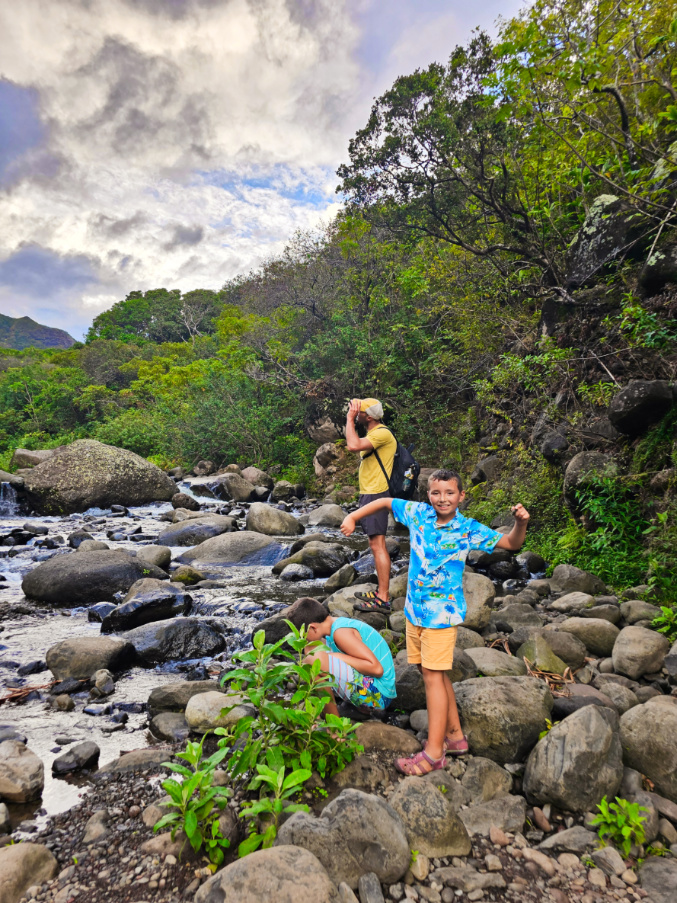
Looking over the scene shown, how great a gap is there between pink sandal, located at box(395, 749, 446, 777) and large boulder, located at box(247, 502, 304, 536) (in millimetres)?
7920

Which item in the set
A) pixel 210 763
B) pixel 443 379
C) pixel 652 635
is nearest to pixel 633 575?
pixel 652 635

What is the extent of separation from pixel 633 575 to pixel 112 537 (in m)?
9.64

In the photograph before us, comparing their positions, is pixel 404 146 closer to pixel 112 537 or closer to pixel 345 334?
pixel 345 334

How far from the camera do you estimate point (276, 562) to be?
8.56m

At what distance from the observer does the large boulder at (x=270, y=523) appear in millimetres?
10562

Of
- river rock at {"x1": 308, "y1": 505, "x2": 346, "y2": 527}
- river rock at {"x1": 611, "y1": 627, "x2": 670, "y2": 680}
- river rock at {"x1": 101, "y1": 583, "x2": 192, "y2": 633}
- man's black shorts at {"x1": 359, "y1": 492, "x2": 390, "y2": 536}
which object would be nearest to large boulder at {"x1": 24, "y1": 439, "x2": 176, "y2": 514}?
river rock at {"x1": 308, "y1": 505, "x2": 346, "y2": 527}

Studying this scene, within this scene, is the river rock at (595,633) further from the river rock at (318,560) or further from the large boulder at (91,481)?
the large boulder at (91,481)

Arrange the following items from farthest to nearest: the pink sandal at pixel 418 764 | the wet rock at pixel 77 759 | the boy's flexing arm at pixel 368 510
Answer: the boy's flexing arm at pixel 368 510 < the wet rock at pixel 77 759 < the pink sandal at pixel 418 764

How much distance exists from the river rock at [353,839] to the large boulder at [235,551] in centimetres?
655

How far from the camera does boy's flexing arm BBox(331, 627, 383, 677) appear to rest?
312 cm

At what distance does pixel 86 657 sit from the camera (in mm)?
4457

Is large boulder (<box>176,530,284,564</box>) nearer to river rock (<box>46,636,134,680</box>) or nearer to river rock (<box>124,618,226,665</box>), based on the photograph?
river rock (<box>124,618,226,665</box>)

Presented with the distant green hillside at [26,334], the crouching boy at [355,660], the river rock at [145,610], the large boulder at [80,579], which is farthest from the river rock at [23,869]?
the distant green hillside at [26,334]

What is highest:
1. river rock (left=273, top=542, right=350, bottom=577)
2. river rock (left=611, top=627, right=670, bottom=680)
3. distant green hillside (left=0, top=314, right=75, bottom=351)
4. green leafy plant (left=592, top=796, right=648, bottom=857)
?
distant green hillside (left=0, top=314, right=75, bottom=351)
